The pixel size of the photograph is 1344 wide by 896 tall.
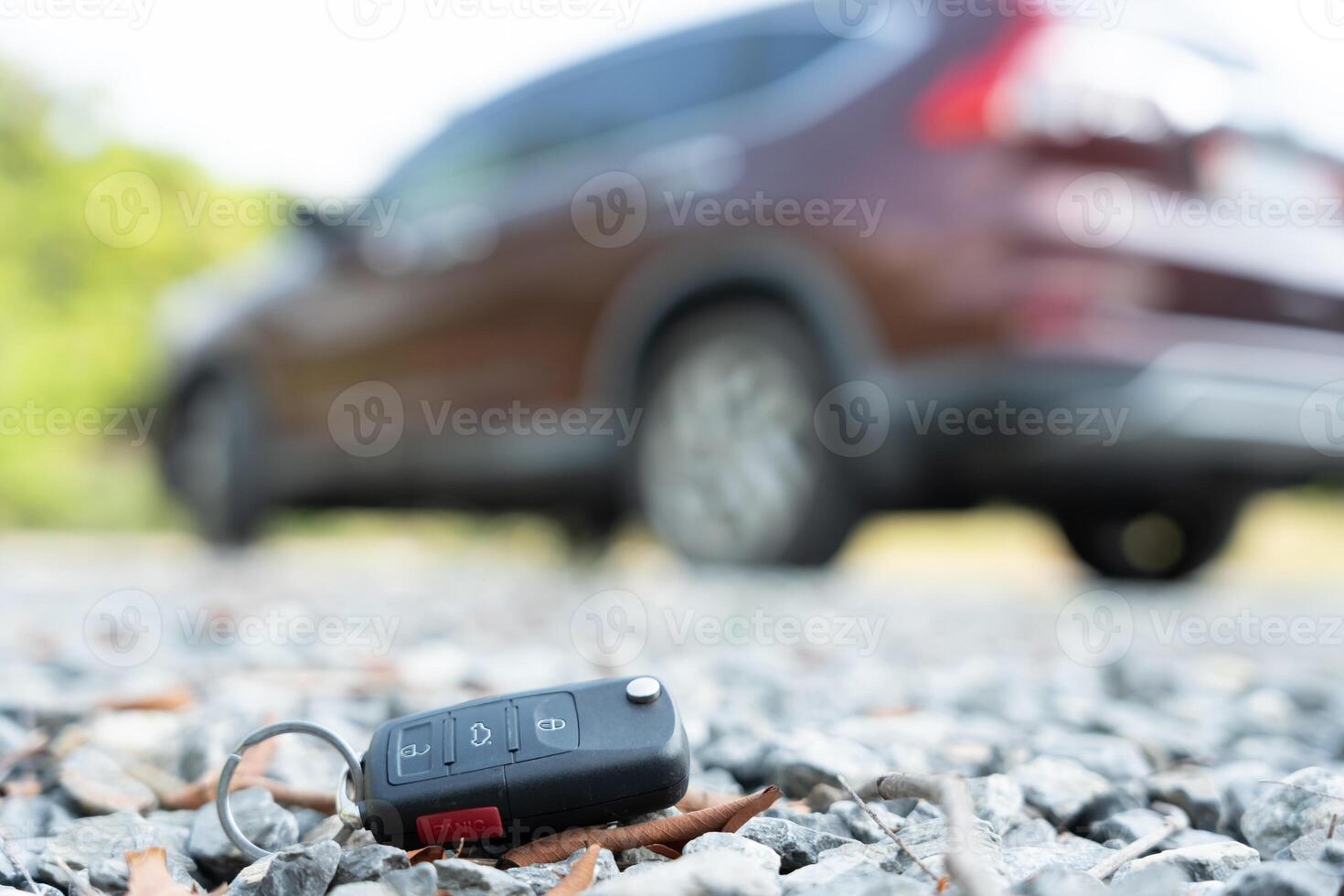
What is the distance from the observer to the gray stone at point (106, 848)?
2.91 feet

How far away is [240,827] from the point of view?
101cm

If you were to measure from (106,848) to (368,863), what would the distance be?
26 centimetres

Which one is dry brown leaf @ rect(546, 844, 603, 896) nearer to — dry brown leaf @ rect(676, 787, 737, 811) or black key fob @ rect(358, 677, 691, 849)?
black key fob @ rect(358, 677, 691, 849)

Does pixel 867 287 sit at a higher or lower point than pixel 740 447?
higher

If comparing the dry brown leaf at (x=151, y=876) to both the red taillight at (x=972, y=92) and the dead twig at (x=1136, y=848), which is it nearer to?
the dead twig at (x=1136, y=848)

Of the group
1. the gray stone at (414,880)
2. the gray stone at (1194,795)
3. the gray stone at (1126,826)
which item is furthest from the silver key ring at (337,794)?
the gray stone at (1194,795)

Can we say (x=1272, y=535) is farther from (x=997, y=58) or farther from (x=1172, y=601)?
(x=997, y=58)

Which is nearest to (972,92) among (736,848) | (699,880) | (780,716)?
(780,716)

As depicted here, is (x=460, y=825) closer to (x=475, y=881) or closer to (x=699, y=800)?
(x=475, y=881)

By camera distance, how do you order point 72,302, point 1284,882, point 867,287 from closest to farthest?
point 1284,882, point 867,287, point 72,302

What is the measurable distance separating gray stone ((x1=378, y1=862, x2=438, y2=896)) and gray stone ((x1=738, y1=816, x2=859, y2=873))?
0.25 m

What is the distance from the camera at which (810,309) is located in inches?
119

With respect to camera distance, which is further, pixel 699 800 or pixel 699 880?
pixel 699 800

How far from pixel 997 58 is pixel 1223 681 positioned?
1567 millimetres
